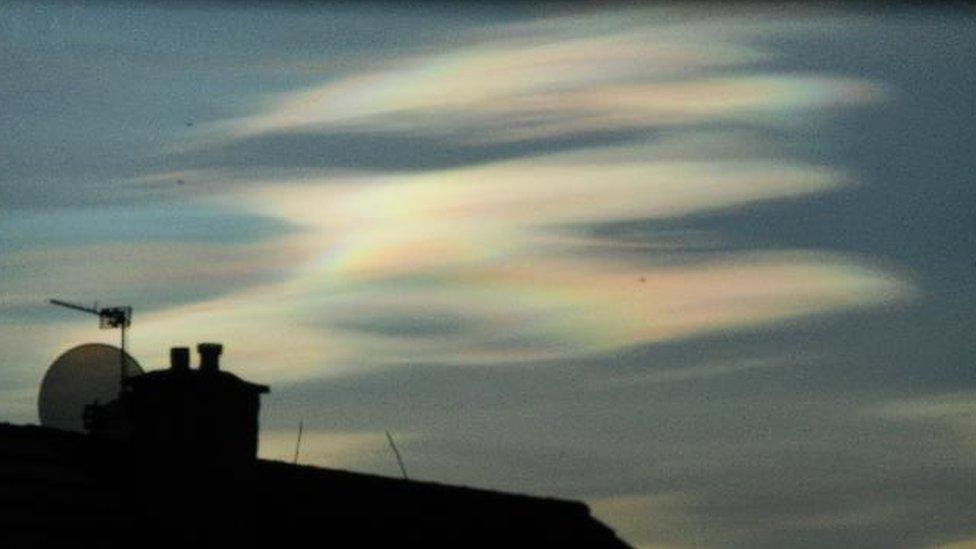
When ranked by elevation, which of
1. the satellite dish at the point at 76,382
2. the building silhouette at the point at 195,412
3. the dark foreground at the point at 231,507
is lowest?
the dark foreground at the point at 231,507

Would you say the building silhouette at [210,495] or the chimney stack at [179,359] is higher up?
the chimney stack at [179,359]

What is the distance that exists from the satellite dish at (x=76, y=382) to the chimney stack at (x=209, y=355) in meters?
3.15

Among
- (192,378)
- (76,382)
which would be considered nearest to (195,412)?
(192,378)

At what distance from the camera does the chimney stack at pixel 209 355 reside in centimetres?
1772

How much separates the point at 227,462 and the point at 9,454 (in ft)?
7.34

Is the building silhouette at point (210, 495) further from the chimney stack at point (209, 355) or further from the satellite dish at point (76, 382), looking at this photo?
the satellite dish at point (76, 382)

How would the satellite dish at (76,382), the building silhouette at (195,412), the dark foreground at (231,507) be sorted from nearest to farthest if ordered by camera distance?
the dark foreground at (231,507)
the building silhouette at (195,412)
the satellite dish at (76,382)

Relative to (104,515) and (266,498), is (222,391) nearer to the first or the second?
(266,498)

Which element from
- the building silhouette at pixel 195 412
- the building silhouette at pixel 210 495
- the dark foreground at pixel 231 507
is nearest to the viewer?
the dark foreground at pixel 231 507

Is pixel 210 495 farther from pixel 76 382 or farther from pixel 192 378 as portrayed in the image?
pixel 76 382

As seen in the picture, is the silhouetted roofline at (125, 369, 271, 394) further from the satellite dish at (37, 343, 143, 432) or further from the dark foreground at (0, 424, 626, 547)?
the satellite dish at (37, 343, 143, 432)

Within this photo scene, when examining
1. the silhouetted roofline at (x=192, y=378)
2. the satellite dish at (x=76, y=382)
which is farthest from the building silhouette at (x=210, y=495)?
the satellite dish at (x=76, y=382)

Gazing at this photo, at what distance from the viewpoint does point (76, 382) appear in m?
20.9

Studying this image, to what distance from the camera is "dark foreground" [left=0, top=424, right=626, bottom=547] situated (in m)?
14.7
